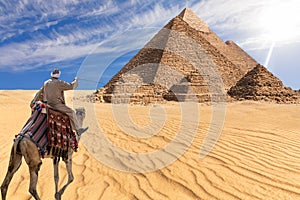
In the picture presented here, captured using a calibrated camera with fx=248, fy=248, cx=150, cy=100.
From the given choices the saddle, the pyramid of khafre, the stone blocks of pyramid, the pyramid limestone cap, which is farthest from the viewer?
the pyramid limestone cap

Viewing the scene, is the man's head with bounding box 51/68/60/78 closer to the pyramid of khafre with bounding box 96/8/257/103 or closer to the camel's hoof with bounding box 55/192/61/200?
the camel's hoof with bounding box 55/192/61/200

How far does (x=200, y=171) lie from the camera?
4.50 metres

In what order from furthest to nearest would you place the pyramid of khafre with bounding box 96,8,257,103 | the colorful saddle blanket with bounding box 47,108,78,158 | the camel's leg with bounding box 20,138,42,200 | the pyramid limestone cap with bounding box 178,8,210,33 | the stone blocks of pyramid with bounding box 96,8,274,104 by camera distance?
the pyramid limestone cap with bounding box 178,8,210,33 → the pyramid of khafre with bounding box 96,8,257,103 → the stone blocks of pyramid with bounding box 96,8,274,104 → the colorful saddle blanket with bounding box 47,108,78,158 → the camel's leg with bounding box 20,138,42,200

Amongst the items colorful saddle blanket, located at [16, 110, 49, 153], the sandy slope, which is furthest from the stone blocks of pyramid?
colorful saddle blanket, located at [16, 110, 49, 153]

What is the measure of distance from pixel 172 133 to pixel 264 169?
392 centimetres

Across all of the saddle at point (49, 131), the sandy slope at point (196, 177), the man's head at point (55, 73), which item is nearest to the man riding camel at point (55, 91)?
the man's head at point (55, 73)

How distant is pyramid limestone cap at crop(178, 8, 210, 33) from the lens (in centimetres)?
10294

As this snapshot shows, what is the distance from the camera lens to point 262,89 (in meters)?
33.6

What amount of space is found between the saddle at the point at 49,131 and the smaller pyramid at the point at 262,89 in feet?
103

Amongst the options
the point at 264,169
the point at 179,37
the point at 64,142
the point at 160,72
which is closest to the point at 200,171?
the point at 264,169

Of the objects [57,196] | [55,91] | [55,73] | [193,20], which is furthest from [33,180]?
[193,20]

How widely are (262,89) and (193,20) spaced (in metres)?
79.0

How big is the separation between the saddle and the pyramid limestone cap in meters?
105

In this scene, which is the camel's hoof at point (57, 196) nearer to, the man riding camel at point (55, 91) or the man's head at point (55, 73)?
the man riding camel at point (55, 91)
